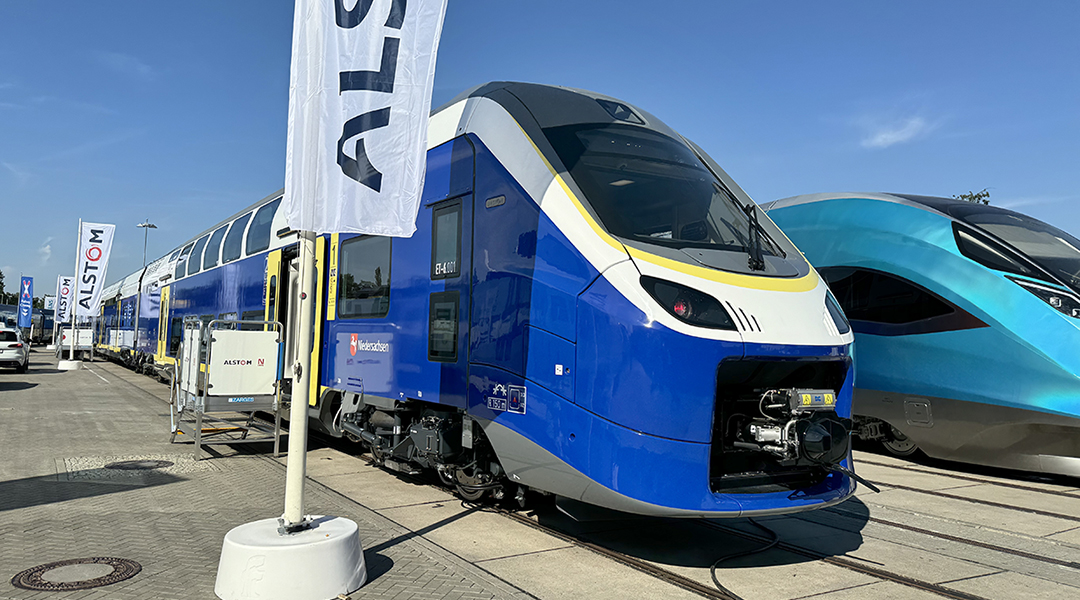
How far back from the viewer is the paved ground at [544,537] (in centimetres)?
489

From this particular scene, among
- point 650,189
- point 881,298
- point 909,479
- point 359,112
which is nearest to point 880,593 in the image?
point 650,189

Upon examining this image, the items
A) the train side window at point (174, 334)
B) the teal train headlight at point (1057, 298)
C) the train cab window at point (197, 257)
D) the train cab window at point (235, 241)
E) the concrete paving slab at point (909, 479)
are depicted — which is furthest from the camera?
the train side window at point (174, 334)

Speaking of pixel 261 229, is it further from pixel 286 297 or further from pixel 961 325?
pixel 961 325

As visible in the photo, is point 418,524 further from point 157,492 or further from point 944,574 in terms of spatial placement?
point 944,574

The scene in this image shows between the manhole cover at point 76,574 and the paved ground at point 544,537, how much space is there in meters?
0.10

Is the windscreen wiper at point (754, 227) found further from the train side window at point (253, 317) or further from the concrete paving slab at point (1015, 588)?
the train side window at point (253, 317)

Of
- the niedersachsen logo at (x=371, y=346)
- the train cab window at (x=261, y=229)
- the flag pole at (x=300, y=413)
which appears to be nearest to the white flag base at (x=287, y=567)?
the flag pole at (x=300, y=413)

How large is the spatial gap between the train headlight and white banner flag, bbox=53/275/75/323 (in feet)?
116

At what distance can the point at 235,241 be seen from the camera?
14.1 m

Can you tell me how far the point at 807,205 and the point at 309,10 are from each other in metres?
9.01

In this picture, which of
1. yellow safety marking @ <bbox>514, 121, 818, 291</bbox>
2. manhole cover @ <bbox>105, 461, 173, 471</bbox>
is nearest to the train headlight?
yellow safety marking @ <bbox>514, 121, 818, 291</bbox>

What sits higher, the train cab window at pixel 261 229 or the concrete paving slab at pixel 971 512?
the train cab window at pixel 261 229

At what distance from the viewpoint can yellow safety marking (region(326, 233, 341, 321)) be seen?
899 cm

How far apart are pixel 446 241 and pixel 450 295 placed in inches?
20.5
